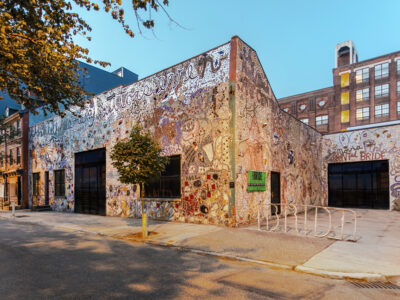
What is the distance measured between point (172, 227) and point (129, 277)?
574cm

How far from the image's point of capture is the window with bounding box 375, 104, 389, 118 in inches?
1491

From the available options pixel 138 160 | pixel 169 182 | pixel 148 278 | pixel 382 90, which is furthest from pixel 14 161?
pixel 382 90

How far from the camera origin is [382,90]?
3806 centimetres

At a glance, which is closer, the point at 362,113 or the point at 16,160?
the point at 16,160

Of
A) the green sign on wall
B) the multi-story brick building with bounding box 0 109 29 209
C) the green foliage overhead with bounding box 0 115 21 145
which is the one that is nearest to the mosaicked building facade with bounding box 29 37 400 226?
the green sign on wall

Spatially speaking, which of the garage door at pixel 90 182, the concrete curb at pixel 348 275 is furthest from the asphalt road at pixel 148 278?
the garage door at pixel 90 182

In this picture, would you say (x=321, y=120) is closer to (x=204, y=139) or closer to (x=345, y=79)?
(x=345, y=79)

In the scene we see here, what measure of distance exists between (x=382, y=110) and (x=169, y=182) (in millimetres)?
39355

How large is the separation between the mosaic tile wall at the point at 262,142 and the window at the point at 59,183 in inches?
590

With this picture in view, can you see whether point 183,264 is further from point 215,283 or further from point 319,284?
point 319,284

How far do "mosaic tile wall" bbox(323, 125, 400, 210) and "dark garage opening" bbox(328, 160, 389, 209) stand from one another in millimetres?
406

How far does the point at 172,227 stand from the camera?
10.5 meters

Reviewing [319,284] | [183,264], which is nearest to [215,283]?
[183,264]

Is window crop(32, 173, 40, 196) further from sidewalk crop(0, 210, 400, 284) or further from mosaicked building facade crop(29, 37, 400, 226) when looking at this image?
sidewalk crop(0, 210, 400, 284)
